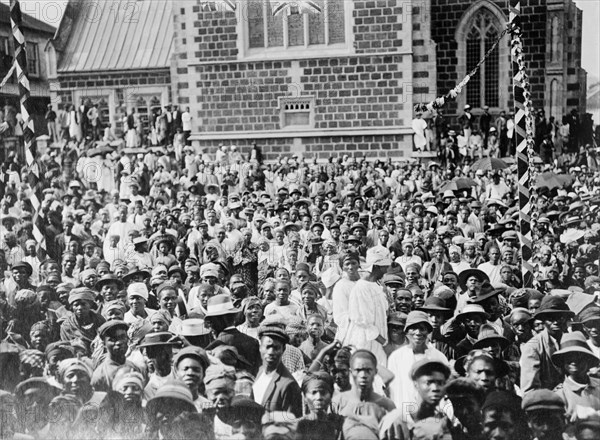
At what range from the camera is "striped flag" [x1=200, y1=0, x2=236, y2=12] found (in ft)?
71.3

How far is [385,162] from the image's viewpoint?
22.4m

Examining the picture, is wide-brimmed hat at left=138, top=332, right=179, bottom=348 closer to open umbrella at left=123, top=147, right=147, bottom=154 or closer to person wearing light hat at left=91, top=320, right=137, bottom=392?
person wearing light hat at left=91, top=320, right=137, bottom=392

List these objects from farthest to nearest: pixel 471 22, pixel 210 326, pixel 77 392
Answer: pixel 471 22
pixel 210 326
pixel 77 392

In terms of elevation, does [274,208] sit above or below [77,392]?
above

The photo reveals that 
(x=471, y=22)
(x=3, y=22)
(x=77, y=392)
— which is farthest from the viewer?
(x=471, y=22)

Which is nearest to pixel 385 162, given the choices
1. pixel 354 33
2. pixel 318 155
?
pixel 318 155

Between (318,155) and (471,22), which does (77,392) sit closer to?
(318,155)

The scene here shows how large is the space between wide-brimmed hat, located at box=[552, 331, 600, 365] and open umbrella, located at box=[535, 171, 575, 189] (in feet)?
32.7

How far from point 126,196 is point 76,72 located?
9048 mm

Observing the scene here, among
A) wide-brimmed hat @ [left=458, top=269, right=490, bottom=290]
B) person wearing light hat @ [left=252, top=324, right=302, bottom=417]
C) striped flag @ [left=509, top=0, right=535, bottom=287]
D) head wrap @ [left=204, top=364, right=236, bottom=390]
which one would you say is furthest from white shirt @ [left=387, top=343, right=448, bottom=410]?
striped flag @ [left=509, top=0, right=535, bottom=287]

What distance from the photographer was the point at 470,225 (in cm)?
1498

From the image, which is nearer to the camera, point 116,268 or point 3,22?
point 116,268

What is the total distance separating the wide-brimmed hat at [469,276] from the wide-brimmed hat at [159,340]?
13.6 ft

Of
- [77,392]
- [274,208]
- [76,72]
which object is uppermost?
[76,72]
